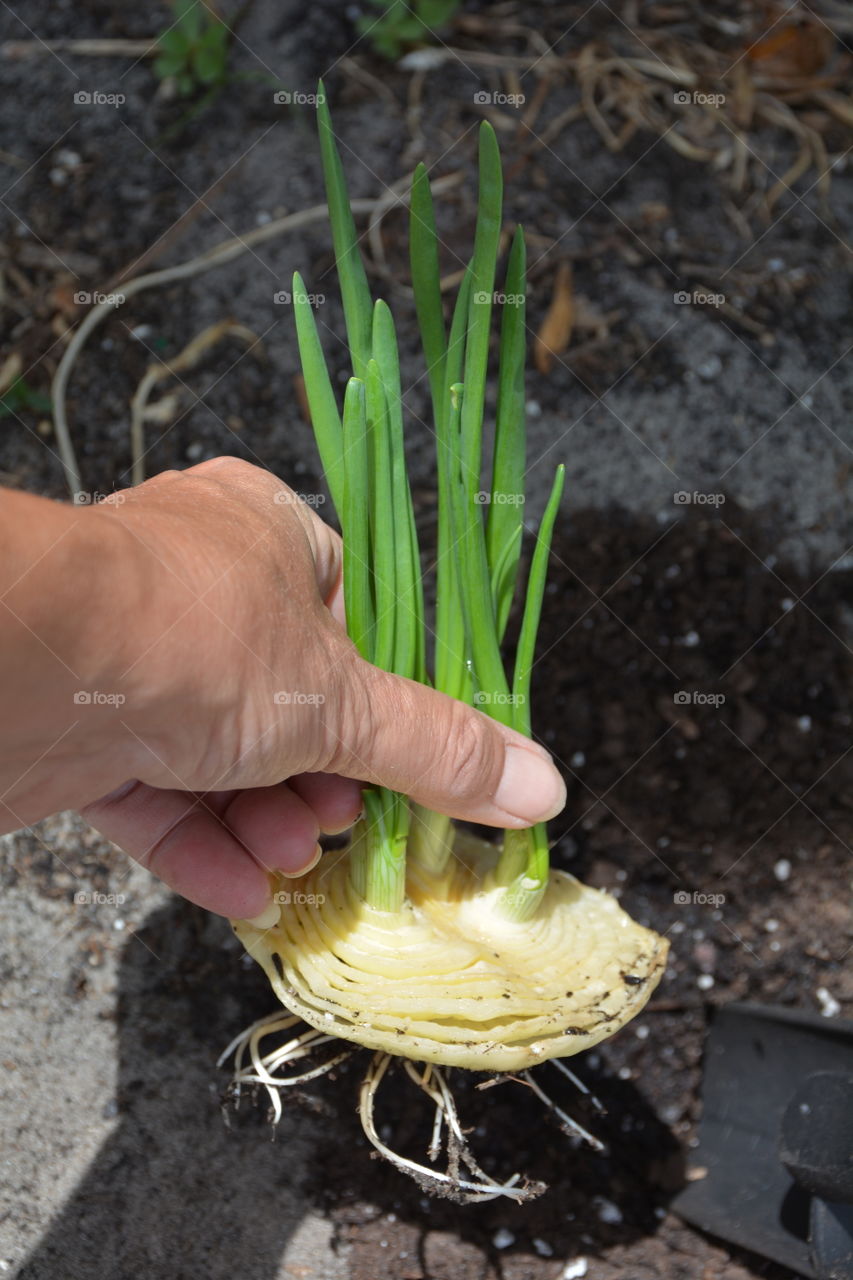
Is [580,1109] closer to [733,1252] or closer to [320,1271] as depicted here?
[733,1252]

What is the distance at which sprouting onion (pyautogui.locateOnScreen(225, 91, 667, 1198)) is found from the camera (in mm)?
1016

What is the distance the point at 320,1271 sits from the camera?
1261mm

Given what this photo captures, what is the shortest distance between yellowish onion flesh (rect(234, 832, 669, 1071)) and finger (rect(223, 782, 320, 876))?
0.23 feet

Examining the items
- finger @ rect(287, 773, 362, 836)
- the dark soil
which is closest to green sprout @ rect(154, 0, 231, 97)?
the dark soil

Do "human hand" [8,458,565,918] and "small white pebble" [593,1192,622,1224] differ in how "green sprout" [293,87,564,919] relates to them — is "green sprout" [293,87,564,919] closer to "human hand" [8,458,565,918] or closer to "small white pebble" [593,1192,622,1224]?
"human hand" [8,458,565,918]

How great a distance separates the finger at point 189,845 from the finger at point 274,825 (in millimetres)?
14

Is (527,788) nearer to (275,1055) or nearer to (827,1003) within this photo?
(275,1055)

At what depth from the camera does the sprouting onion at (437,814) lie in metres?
1.02

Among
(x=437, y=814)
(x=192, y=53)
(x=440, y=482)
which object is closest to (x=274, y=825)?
(x=437, y=814)

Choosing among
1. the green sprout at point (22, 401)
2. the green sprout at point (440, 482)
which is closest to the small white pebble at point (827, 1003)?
the green sprout at point (440, 482)

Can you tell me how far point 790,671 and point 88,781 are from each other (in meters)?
1.12

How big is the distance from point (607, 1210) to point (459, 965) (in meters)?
0.47

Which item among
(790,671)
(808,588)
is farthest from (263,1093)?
(808,588)

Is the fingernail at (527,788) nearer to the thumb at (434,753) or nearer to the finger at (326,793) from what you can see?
the thumb at (434,753)
